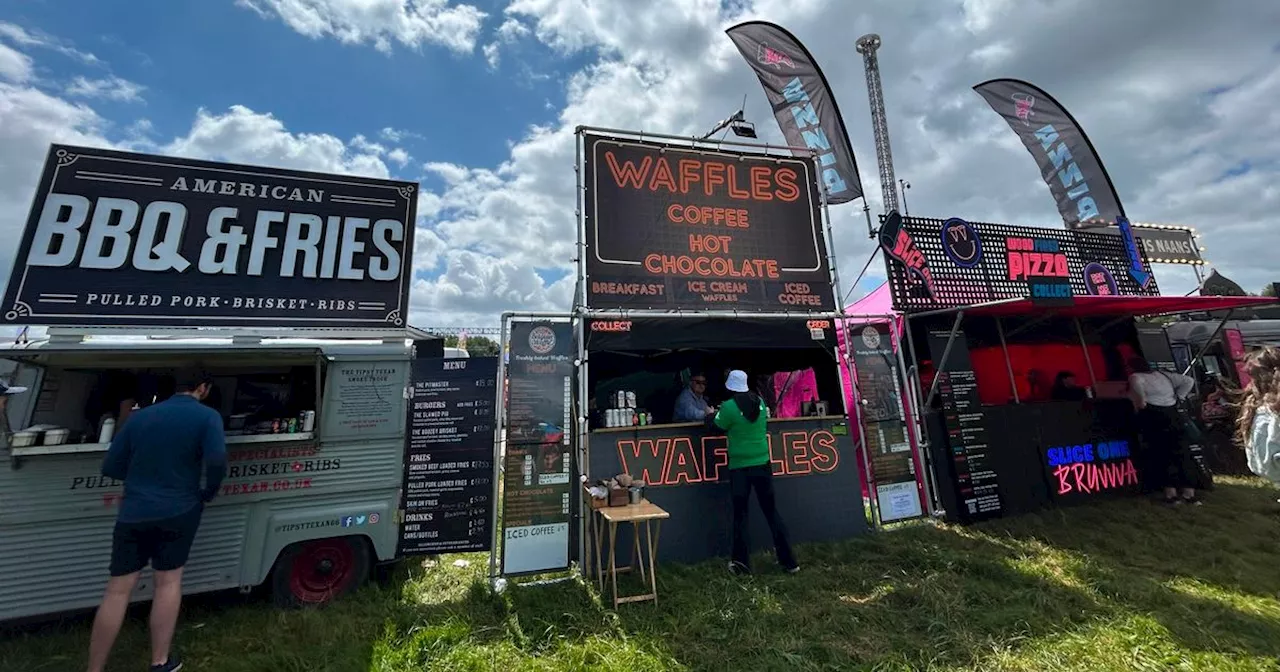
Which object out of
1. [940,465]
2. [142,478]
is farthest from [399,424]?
[940,465]

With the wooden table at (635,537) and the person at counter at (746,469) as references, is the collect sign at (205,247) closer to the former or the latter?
the wooden table at (635,537)

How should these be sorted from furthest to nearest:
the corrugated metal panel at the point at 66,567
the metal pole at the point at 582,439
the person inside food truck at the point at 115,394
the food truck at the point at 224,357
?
the metal pole at the point at 582,439
the person inside food truck at the point at 115,394
the food truck at the point at 224,357
the corrugated metal panel at the point at 66,567

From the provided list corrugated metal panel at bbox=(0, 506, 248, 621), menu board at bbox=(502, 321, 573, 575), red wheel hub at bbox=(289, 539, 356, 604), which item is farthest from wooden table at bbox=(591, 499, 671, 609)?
corrugated metal panel at bbox=(0, 506, 248, 621)

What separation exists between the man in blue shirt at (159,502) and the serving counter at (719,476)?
3.29m

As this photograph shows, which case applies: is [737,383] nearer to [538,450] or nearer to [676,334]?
[676,334]

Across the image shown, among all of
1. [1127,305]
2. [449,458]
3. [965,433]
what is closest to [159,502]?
[449,458]

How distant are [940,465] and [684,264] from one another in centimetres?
A: 468

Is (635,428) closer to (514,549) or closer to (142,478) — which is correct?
(514,549)

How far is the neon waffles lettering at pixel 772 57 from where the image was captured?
353 inches

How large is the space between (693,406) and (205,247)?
229 inches

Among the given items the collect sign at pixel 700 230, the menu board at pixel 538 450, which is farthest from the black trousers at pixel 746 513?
the collect sign at pixel 700 230

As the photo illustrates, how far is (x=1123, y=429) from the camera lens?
7777 millimetres

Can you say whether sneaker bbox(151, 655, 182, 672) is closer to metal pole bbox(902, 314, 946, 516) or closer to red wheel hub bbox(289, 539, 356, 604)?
red wheel hub bbox(289, 539, 356, 604)

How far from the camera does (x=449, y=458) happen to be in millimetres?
5027
